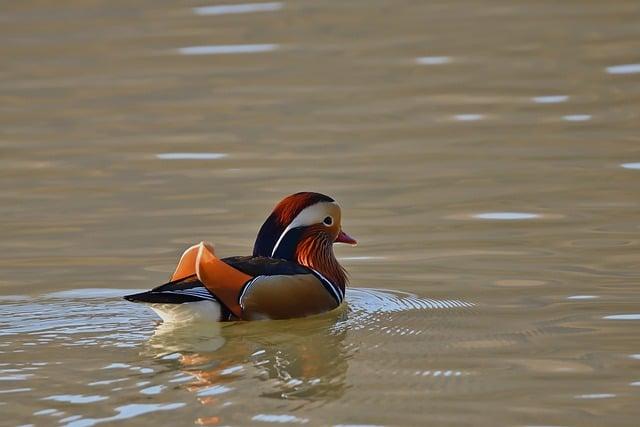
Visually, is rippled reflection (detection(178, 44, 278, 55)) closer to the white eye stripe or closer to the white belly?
the white eye stripe

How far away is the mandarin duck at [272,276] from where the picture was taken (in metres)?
7.49

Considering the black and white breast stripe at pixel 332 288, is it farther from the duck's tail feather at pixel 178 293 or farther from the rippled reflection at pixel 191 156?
the rippled reflection at pixel 191 156

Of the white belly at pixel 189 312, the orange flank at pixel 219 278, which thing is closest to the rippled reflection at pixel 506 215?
the orange flank at pixel 219 278

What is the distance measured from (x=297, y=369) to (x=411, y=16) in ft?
31.4

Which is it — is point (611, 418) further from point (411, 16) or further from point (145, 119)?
point (411, 16)

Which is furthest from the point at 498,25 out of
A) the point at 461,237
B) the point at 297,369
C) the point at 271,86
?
the point at 297,369

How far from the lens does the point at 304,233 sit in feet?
27.5

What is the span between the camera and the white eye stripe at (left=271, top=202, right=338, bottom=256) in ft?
27.2

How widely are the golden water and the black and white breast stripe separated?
0.14 metres

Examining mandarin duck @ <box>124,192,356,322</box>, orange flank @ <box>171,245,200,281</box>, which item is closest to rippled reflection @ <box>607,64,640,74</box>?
mandarin duck @ <box>124,192,356,322</box>

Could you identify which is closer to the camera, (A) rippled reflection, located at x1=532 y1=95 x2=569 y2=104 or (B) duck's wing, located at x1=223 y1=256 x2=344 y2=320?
(B) duck's wing, located at x1=223 y1=256 x2=344 y2=320

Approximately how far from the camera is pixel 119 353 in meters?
6.90

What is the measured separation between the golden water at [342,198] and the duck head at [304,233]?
0.77ft

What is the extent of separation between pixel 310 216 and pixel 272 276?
0.70m
